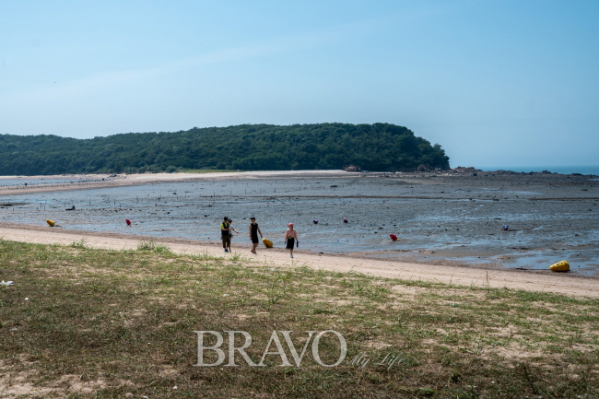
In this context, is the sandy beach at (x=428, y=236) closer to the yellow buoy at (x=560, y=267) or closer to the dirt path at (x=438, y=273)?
the dirt path at (x=438, y=273)

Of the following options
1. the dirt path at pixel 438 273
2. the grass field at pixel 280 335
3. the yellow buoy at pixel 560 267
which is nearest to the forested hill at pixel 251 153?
the dirt path at pixel 438 273

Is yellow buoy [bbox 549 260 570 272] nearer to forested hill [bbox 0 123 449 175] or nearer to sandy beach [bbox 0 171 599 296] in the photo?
sandy beach [bbox 0 171 599 296]

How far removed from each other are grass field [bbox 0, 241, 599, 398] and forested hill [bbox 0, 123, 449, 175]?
4668 inches

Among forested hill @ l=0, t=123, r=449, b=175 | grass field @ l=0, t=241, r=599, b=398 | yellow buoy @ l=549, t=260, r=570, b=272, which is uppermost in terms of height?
forested hill @ l=0, t=123, r=449, b=175

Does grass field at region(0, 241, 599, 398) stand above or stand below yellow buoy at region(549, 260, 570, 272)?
above

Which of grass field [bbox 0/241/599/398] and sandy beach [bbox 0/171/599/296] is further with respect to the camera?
sandy beach [bbox 0/171/599/296]

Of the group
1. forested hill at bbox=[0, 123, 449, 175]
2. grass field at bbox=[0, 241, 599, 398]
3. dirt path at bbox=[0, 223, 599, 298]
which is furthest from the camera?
forested hill at bbox=[0, 123, 449, 175]

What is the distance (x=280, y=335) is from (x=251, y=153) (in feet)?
451

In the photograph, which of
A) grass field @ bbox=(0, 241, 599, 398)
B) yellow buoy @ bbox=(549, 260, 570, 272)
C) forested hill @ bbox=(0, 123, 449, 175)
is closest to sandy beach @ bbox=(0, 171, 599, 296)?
yellow buoy @ bbox=(549, 260, 570, 272)

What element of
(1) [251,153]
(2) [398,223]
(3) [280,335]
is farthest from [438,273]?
(1) [251,153]

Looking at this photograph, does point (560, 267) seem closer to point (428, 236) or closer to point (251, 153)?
point (428, 236)

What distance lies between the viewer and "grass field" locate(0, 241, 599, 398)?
652 cm

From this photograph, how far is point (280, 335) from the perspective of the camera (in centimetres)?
838

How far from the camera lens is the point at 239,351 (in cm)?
769
